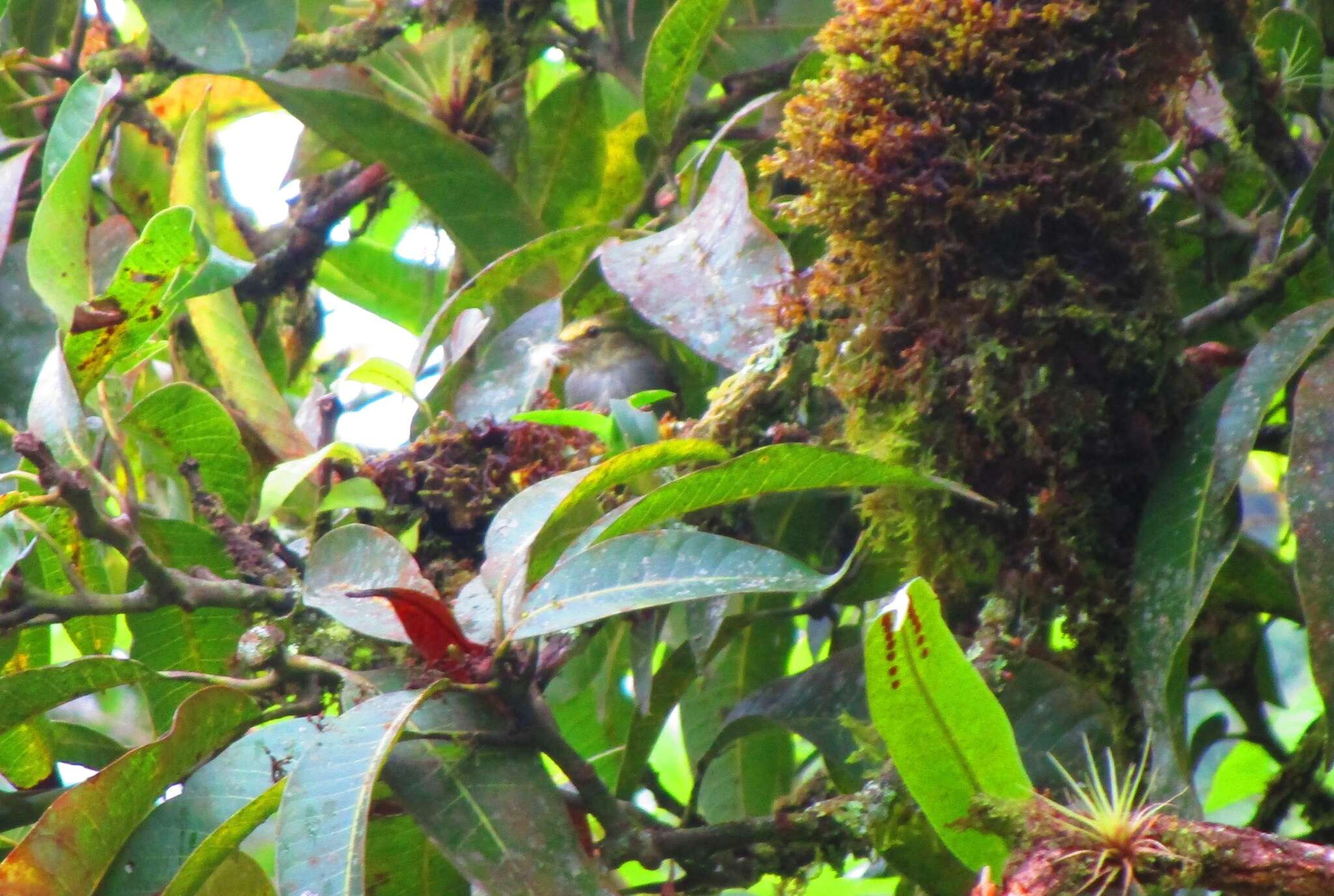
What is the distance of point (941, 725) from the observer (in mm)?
694

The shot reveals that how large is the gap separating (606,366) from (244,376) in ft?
1.23

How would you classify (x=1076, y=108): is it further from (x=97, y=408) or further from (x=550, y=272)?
(x=97, y=408)

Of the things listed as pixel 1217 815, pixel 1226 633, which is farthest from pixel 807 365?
pixel 1217 815

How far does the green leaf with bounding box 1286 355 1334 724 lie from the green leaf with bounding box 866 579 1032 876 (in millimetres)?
222

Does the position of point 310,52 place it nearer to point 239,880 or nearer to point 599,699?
point 599,699

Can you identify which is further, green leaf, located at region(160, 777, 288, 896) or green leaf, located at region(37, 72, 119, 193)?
green leaf, located at region(37, 72, 119, 193)

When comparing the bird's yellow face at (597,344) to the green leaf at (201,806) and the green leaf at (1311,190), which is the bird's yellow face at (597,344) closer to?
the green leaf at (201,806)

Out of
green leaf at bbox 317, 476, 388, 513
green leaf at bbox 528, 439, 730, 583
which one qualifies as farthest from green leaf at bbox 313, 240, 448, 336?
green leaf at bbox 528, 439, 730, 583

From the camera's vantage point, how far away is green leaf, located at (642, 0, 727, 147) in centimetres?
119

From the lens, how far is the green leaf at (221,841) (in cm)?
76

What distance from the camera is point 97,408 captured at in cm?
108

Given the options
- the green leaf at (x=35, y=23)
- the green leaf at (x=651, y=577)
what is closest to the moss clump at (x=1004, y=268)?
the green leaf at (x=651, y=577)

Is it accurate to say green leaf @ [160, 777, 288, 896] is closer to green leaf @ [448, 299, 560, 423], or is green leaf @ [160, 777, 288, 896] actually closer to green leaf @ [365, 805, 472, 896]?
green leaf @ [365, 805, 472, 896]

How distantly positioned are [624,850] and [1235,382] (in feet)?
1.85
